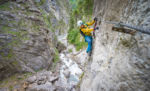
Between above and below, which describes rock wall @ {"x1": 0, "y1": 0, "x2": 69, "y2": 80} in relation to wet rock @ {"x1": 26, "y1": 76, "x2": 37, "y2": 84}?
above

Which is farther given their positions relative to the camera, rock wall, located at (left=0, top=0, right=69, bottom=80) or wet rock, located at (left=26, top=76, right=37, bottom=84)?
wet rock, located at (left=26, top=76, right=37, bottom=84)

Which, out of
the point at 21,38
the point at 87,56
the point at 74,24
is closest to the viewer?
the point at 87,56

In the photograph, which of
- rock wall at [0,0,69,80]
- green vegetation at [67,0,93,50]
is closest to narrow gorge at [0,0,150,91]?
rock wall at [0,0,69,80]

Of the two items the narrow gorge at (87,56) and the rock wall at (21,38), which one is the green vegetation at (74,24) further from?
the rock wall at (21,38)

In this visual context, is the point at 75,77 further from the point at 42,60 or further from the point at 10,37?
the point at 10,37

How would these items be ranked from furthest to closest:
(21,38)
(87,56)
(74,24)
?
(74,24)
(21,38)
(87,56)

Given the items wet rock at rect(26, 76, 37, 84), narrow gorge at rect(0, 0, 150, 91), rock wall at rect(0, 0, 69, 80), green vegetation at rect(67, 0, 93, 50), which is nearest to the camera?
narrow gorge at rect(0, 0, 150, 91)

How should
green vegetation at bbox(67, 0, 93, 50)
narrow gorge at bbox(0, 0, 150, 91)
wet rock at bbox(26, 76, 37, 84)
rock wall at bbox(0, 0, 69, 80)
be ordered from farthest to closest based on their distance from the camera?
green vegetation at bbox(67, 0, 93, 50)
wet rock at bbox(26, 76, 37, 84)
rock wall at bbox(0, 0, 69, 80)
narrow gorge at bbox(0, 0, 150, 91)

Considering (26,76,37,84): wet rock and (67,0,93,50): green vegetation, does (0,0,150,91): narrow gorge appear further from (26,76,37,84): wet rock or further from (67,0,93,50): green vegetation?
(67,0,93,50): green vegetation

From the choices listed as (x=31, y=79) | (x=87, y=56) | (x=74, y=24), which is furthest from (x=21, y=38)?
(x=74, y=24)

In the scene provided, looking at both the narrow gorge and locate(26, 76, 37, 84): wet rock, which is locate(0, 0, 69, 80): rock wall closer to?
the narrow gorge

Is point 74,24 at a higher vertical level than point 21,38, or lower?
higher

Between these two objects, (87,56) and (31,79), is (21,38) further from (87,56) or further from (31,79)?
(87,56)

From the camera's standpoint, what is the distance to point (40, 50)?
8820 millimetres
